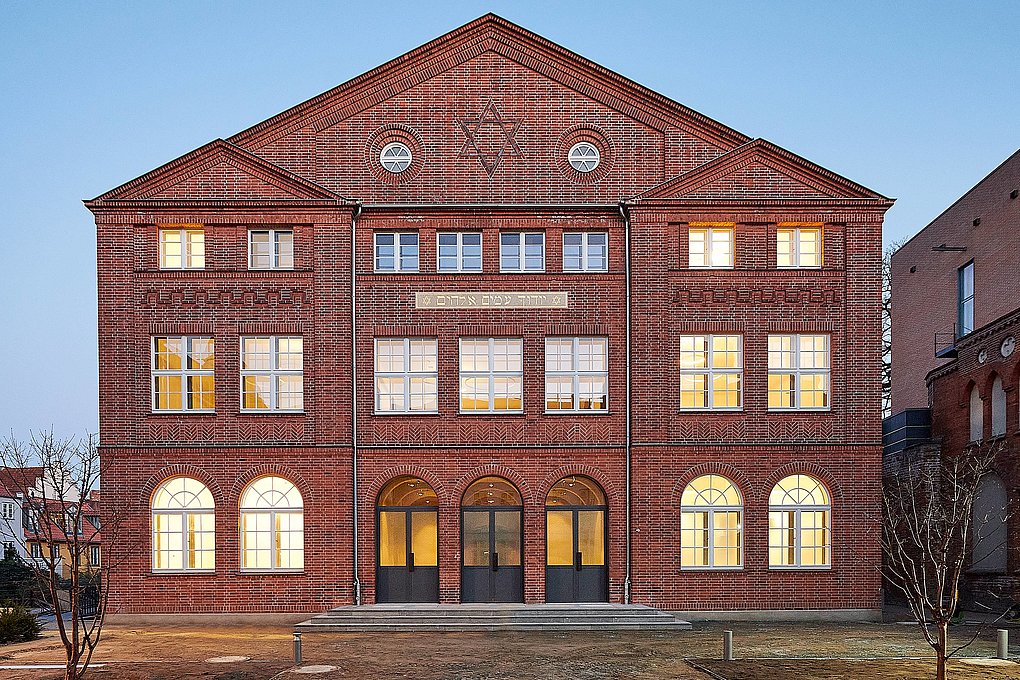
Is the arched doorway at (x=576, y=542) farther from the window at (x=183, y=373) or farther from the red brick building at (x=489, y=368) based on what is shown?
the window at (x=183, y=373)

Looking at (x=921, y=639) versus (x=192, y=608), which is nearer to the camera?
(x=921, y=639)

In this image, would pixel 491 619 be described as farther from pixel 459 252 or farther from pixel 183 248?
pixel 183 248

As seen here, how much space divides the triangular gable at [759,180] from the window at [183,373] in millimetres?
11253

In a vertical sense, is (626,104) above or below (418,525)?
above

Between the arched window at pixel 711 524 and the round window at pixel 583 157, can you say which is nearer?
the arched window at pixel 711 524

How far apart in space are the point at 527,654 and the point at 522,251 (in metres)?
10.5

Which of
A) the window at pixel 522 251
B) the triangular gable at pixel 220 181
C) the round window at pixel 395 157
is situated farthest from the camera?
the round window at pixel 395 157

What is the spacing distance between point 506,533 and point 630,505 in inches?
122

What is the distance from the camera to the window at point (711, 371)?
26719mm

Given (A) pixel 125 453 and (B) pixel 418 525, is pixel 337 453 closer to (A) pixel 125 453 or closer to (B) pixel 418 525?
(B) pixel 418 525

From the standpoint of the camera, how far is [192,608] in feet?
85.4

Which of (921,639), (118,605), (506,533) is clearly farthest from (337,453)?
(921,639)

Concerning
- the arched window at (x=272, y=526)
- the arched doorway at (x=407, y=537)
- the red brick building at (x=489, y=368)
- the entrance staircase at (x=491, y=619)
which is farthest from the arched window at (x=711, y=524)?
the arched window at (x=272, y=526)

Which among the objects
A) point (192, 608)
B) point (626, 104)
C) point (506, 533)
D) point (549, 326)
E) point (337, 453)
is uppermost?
point (626, 104)
